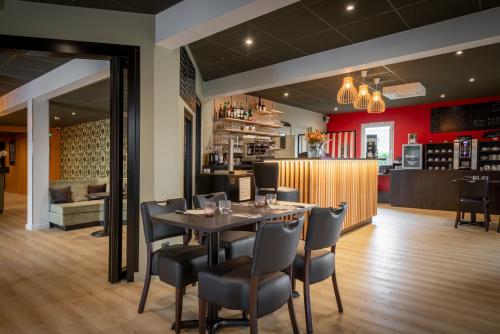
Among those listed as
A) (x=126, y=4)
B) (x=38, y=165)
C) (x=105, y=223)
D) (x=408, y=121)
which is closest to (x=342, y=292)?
(x=126, y=4)

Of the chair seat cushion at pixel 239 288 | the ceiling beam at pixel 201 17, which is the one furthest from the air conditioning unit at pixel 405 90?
the chair seat cushion at pixel 239 288

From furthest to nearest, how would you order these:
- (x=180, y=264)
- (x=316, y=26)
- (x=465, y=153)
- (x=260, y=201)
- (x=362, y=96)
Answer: (x=465, y=153)
(x=362, y=96)
(x=316, y=26)
(x=260, y=201)
(x=180, y=264)

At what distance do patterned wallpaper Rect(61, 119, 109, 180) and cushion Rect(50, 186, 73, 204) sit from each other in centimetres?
373

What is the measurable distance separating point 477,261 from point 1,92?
9558 millimetres

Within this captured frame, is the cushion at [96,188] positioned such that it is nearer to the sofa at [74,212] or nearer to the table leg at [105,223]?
the sofa at [74,212]

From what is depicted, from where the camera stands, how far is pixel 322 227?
2.54m

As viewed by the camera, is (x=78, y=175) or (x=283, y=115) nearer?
(x=283, y=115)

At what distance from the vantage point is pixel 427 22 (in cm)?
409

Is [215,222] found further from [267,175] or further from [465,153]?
[465,153]

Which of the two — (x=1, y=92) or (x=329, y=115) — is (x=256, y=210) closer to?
(x=1, y=92)

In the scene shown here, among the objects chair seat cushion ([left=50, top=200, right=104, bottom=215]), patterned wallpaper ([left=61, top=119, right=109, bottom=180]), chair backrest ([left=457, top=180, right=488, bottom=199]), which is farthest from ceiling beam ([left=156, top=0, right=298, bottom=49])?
patterned wallpaper ([left=61, top=119, right=109, bottom=180])

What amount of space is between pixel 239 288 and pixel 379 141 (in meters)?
9.74

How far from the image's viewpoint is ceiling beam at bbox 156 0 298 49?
117 inches

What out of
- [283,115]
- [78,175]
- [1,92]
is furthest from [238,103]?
[78,175]
